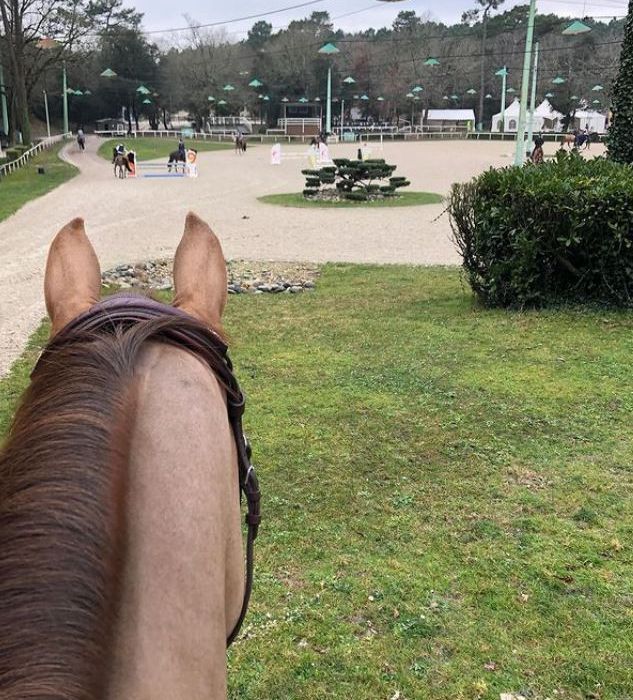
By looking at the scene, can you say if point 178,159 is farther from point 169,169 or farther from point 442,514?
point 442,514

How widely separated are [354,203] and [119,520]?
18.4m

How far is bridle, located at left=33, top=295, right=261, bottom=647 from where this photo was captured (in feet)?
3.11

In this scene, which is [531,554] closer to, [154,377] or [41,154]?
[154,377]

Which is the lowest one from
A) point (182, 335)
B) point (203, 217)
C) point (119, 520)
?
point (203, 217)

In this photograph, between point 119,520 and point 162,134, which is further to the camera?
point 162,134

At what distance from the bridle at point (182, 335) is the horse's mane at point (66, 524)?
8 centimetres

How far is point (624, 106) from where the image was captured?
8.81 meters

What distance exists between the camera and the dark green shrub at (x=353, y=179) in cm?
1869

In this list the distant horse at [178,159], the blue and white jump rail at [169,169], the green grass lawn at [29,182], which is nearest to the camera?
the green grass lawn at [29,182]

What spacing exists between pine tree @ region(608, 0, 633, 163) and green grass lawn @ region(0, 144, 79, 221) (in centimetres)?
1282

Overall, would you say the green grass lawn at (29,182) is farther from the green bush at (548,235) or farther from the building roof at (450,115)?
the building roof at (450,115)

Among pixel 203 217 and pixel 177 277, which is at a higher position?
pixel 177 277

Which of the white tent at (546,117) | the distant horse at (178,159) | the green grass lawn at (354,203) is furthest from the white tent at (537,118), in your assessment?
the green grass lawn at (354,203)

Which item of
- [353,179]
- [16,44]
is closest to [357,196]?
[353,179]
